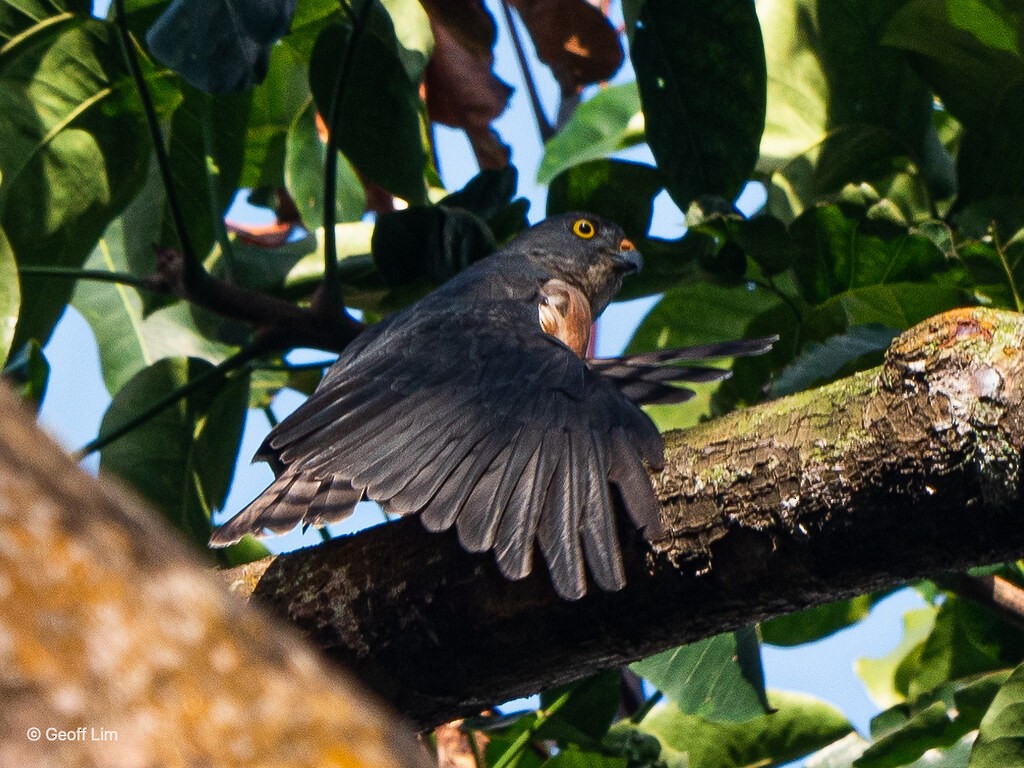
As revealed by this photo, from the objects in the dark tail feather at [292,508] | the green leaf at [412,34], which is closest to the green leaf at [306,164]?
the green leaf at [412,34]

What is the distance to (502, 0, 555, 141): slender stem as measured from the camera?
Result: 4.65 m

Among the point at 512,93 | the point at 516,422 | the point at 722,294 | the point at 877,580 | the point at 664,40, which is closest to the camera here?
the point at 877,580

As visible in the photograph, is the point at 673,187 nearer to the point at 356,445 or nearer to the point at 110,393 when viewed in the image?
the point at 356,445

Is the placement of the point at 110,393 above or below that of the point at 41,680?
below

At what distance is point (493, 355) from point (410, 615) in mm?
742

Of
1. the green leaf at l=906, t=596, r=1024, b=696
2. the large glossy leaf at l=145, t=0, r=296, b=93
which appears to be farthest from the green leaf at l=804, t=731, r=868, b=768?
the large glossy leaf at l=145, t=0, r=296, b=93

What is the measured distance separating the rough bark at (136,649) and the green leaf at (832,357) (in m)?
1.90

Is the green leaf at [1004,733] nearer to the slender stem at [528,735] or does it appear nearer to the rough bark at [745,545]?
the rough bark at [745,545]

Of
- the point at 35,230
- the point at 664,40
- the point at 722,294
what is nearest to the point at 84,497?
the point at 664,40

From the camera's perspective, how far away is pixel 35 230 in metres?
3.31

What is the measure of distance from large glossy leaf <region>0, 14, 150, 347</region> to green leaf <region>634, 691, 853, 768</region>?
199 centimetres

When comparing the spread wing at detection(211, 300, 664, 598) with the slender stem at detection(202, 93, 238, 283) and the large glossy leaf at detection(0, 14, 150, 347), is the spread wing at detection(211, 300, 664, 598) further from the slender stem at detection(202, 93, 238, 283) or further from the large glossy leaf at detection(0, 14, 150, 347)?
the large glossy leaf at detection(0, 14, 150, 347)

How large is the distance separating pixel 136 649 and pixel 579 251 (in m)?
3.56

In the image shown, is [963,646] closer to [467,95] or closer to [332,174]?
[332,174]
